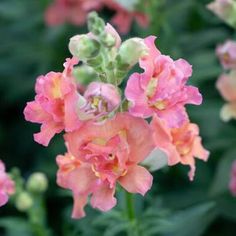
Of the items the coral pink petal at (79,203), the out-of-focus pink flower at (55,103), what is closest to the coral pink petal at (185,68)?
the out-of-focus pink flower at (55,103)

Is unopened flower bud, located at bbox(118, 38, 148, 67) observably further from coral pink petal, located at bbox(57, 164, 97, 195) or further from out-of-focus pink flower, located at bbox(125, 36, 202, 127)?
coral pink petal, located at bbox(57, 164, 97, 195)

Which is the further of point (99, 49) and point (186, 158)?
point (186, 158)

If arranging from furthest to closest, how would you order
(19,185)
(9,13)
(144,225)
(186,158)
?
(9,13)
(19,185)
(144,225)
(186,158)

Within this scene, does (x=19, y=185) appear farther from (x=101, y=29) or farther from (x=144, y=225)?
(x=101, y=29)

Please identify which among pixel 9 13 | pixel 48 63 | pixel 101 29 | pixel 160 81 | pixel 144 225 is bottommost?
pixel 144 225

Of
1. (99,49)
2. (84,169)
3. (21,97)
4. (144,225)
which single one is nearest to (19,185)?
(144,225)

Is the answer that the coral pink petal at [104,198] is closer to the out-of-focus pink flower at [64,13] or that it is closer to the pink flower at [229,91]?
the pink flower at [229,91]

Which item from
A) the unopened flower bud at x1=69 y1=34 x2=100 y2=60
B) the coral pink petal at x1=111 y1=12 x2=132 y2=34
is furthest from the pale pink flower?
the coral pink petal at x1=111 y1=12 x2=132 y2=34
